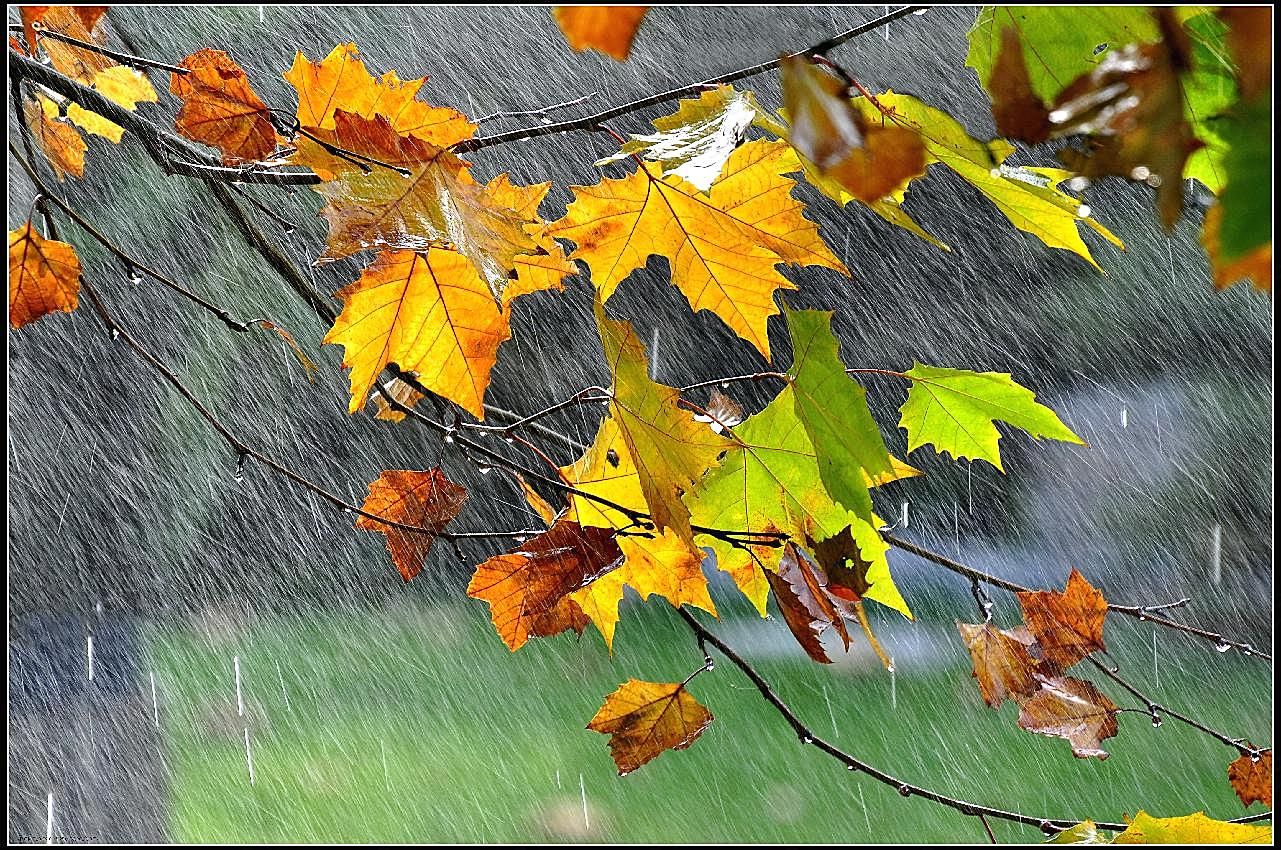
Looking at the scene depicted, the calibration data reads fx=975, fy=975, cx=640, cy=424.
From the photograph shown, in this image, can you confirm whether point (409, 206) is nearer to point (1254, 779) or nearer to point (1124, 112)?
point (1124, 112)

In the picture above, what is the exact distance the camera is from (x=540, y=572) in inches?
18.8

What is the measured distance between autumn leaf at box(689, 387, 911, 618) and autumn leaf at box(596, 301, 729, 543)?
1.6 inches

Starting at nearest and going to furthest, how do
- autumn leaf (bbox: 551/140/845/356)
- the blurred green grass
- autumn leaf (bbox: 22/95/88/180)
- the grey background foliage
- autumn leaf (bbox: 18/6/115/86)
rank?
autumn leaf (bbox: 551/140/845/356) → autumn leaf (bbox: 18/6/115/86) → autumn leaf (bbox: 22/95/88/180) → the blurred green grass → the grey background foliage

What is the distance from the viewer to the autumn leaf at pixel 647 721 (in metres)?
0.59

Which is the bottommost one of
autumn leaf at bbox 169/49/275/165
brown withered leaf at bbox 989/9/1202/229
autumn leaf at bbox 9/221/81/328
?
brown withered leaf at bbox 989/9/1202/229

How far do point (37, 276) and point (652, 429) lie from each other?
0.40 m

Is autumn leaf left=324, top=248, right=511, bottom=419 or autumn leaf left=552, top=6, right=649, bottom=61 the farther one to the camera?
autumn leaf left=324, top=248, right=511, bottom=419

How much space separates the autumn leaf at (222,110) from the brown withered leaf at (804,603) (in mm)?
353

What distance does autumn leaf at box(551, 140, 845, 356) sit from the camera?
45cm

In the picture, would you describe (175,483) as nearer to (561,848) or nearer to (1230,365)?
(561,848)

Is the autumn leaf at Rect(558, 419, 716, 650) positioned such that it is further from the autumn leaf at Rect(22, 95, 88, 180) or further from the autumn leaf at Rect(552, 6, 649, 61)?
the autumn leaf at Rect(22, 95, 88, 180)

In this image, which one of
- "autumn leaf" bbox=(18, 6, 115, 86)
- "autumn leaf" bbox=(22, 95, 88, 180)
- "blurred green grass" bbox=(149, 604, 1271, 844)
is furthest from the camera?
"blurred green grass" bbox=(149, 604, 1271, 844)

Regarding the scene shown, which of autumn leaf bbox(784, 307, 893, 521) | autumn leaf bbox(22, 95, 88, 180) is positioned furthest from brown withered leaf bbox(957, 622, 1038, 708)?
autumn leaf bbox(22, 95, 88, 180)

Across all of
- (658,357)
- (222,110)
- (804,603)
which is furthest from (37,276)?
(658,357)
